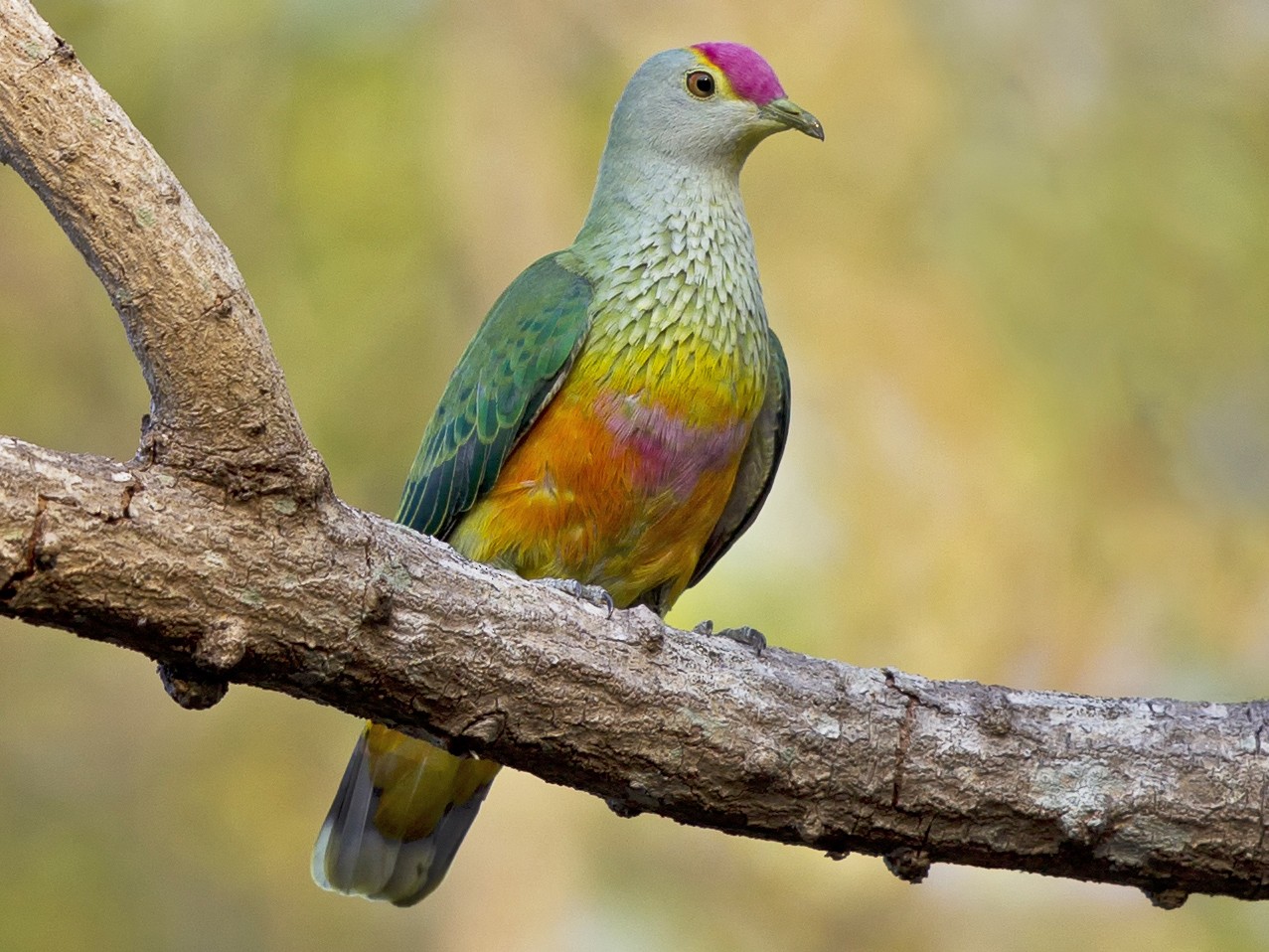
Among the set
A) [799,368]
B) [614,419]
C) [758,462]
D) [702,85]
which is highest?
[799,368]

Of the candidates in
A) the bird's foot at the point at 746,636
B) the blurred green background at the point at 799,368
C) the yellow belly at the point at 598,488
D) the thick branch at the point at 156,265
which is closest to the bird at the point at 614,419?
the yellow belly at the point at 598,488

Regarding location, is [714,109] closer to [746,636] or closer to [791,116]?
[791,116]

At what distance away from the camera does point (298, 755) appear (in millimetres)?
6766

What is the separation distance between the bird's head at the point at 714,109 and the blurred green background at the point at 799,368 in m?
1.94

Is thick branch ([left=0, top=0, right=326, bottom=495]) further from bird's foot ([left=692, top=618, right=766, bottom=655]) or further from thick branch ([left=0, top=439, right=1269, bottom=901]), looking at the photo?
bird's foot ([left=692, top=618, right=766, bottom=655])

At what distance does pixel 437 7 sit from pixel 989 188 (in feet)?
8.99

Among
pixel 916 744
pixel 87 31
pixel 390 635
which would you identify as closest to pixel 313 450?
pixel 390 635

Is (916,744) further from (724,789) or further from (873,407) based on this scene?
(873,407)

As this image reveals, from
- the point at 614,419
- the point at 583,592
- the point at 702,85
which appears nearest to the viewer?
the point at 583,592

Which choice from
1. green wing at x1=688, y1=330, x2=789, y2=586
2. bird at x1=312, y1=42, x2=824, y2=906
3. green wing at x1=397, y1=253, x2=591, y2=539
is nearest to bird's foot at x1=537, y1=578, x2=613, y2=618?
bird at x1=312, y1=42, x2=824, y2=906

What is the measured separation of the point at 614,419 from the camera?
370cm

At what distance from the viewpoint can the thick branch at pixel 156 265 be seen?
7.07 feet

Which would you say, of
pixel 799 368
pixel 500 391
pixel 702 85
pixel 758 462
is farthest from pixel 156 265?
pixel 799 368

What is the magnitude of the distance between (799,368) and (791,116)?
6.95ft
